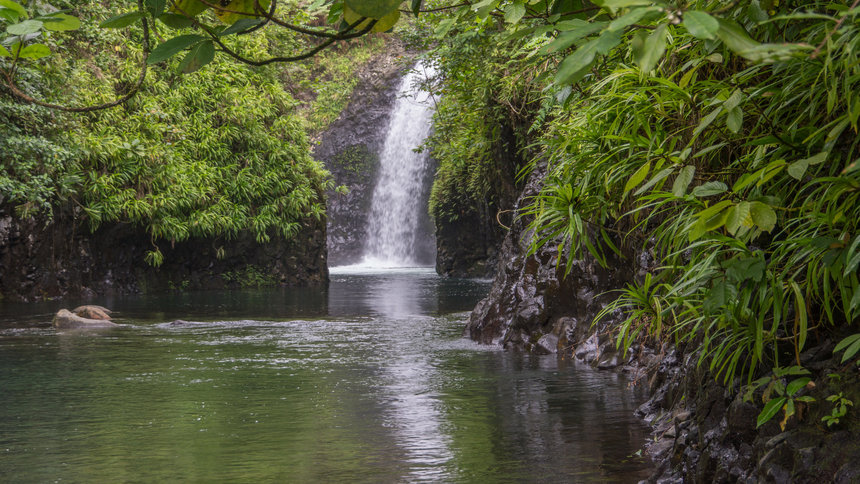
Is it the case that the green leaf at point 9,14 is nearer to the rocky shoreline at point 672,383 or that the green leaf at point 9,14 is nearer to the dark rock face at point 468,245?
the rocky shoreline at point 672,383

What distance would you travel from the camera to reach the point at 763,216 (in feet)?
7.09

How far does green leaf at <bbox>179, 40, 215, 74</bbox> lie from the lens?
1.69 m

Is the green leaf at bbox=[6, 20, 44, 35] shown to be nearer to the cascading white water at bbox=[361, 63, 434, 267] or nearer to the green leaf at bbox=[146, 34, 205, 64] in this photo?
the green leaf at bbox=[146, 34, 205, 64]

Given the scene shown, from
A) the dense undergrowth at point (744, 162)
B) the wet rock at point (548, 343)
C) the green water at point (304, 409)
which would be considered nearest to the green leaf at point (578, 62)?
the dense undergrowth at point (744, 162)

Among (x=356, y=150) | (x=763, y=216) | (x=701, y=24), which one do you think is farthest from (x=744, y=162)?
(x=356, y=150)

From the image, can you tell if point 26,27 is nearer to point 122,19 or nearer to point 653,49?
point 122,19

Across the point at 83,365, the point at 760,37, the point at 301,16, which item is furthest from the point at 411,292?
the point at 760,37

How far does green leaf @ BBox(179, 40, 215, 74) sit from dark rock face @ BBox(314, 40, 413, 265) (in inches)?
1038

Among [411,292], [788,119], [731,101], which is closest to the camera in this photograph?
[731,101]

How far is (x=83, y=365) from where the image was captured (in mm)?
7992

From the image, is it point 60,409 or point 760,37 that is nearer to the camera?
point 760,37

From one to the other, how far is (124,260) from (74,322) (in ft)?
22.4

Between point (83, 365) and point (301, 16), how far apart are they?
9.82 metres

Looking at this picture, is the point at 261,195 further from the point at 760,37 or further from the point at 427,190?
the point at 760,37
